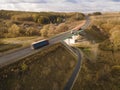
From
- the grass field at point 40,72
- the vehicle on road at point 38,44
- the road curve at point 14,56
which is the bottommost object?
the grass field at point 40,72

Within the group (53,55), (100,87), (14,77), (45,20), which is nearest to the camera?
(14,77)

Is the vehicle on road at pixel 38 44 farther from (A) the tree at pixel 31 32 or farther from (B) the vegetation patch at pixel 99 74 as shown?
(A) the tree at pixel 31 32

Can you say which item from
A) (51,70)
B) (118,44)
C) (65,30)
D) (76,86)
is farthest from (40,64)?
(65,30)

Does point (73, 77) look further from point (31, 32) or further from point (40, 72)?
point (31, 32)

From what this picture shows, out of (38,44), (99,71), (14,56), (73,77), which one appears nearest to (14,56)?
(14,56)

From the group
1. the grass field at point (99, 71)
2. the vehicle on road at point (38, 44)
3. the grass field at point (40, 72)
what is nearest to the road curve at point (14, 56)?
the vehicle on road at point (38, 44)

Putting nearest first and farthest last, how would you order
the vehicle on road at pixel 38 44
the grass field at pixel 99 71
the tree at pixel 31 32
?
the grass field at pixel 99 71, the vehicle on road at pixel 38 44, the tree at pixel 31 32

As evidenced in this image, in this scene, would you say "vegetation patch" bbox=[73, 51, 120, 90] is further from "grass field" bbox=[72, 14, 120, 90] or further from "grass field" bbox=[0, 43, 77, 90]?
"grass field" bbox=[0, 43, 77, 90]

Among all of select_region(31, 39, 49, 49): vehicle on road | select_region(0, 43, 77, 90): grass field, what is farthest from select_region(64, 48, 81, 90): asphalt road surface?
select_region(31, 39, 49, 49): vehicle on road

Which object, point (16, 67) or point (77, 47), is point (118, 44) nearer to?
point (77, 47)
